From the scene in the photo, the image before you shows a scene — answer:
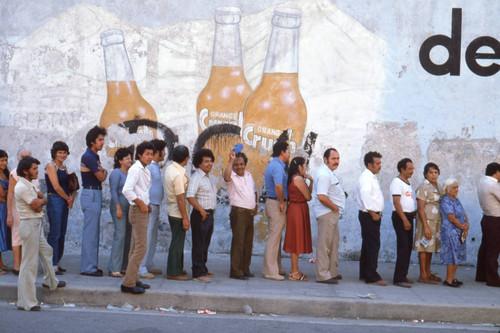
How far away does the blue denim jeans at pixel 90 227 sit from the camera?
8.62 meters

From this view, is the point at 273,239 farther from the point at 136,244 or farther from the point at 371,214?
the point at 136,244

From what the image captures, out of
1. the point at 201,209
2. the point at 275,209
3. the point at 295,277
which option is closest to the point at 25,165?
the point at 201,209

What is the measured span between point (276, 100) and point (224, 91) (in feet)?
2.75

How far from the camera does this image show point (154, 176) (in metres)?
8.81

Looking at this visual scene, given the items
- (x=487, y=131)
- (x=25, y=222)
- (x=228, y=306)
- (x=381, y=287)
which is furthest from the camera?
(x=487, y=131)

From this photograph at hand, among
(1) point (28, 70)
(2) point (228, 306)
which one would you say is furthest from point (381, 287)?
(1) point (28, 70)

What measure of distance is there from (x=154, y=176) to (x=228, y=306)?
2.10m

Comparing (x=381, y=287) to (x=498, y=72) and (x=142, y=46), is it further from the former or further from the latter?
(x=142, y=46)

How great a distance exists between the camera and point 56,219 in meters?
8.59

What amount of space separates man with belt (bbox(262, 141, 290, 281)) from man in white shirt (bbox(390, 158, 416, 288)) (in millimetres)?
1470

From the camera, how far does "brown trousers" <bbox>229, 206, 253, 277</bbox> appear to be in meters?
8.89

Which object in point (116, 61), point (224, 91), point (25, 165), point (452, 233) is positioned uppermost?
point (116, 61)

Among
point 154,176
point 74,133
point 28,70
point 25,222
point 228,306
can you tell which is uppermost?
point 28,70

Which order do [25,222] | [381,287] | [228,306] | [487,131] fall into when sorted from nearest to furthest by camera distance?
[25,222] < [228,306] < [381,287] < [487,131]
